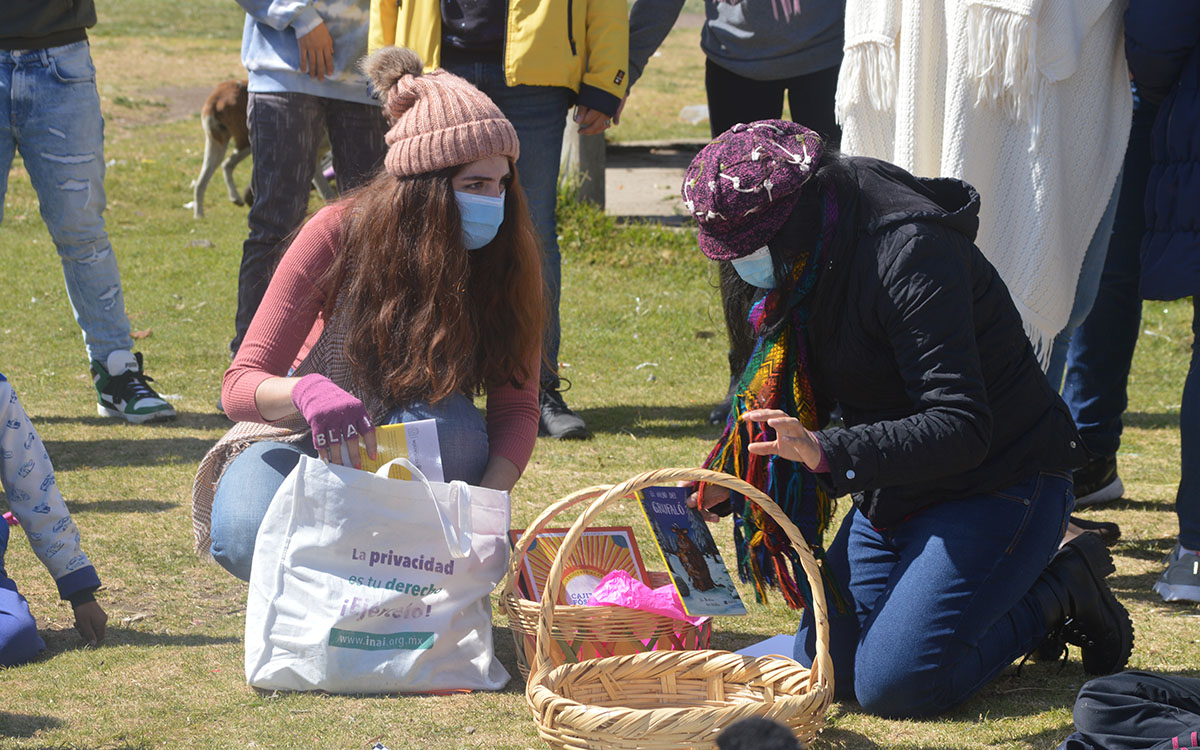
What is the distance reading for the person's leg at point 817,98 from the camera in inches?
178

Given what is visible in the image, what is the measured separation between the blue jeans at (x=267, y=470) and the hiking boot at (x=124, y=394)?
6.37 ft

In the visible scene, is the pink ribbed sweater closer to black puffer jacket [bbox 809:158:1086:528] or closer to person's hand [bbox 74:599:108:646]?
person's hand [bbox 74:599:108:646]

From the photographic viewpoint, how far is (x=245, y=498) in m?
2.78

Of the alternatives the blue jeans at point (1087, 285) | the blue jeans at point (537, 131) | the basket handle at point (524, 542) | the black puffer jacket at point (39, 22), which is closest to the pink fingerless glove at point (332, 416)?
the basket handle at point (524, 542)

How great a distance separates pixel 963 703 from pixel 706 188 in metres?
1.19

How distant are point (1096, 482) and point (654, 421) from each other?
163cm

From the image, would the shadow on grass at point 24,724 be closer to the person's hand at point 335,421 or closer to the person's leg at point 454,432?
the person's hand at point 335,421

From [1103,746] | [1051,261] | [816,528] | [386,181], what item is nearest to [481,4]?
[386,181]

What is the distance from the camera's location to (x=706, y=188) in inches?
94.7

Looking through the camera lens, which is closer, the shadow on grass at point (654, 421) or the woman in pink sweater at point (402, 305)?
the woman in pink sweater at point (402, 305)

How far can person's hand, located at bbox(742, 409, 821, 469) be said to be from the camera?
2.31 m

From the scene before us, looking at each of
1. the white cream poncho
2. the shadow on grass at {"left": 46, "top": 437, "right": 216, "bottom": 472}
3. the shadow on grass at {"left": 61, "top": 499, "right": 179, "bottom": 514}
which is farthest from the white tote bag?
the shadow on grass at {"left": 46, "top": 437, "right": 216, "bottom": 472}

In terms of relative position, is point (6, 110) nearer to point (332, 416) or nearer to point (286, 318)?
point (286, 318)

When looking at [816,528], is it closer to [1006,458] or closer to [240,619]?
[1006,458]
